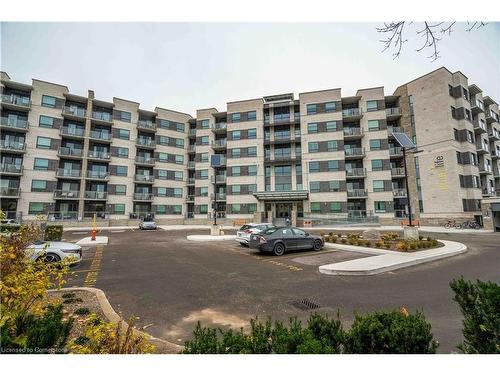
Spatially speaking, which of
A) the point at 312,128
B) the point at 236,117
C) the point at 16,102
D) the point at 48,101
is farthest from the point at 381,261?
the point at 16,102

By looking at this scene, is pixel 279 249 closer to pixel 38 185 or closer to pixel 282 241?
pixel 282 241

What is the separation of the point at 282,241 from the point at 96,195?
36153 mm

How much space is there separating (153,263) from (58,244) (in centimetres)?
408

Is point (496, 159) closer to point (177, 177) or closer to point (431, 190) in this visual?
point (431, 190)

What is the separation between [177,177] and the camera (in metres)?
47.0

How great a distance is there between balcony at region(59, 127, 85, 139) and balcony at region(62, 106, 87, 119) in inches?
78.7

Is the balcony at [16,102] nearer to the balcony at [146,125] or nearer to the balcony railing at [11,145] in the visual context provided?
the balcony railing at [11,145]

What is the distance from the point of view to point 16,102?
113 ft

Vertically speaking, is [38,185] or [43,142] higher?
[43,142]

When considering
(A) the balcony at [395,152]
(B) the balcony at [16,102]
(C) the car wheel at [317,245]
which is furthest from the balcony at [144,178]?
(A) the balcony at [395,152]

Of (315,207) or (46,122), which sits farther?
(315,207)

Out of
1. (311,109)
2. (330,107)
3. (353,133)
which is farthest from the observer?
(311,109)

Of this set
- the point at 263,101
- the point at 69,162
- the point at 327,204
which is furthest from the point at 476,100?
the point at 69,162

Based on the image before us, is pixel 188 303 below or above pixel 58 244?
below
